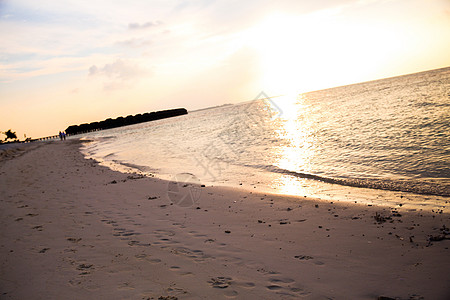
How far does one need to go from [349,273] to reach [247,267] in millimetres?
1718

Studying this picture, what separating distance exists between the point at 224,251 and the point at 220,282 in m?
1.02

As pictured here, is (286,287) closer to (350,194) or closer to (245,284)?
(245,284)

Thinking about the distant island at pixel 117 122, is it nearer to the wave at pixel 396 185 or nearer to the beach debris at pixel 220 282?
the wave at pixel 396 185

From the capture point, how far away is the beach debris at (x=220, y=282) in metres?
3.97

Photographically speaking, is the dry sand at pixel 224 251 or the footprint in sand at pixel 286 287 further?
the dry sand at pixel 224 251

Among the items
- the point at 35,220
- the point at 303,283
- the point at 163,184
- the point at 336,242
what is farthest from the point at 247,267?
the point at 163,184

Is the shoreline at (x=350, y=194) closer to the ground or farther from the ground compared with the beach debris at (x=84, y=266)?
closer to the ground

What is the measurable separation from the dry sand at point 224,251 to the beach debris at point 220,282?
2cm

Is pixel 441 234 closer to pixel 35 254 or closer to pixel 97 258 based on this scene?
pixel 97 258

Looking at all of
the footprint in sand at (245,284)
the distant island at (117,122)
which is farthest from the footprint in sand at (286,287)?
the distant island at (117,122)

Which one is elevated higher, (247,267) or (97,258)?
(97,258)

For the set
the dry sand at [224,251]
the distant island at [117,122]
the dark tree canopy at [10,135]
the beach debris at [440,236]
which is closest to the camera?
the dry sand at [224,251]

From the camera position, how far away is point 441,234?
514 cm

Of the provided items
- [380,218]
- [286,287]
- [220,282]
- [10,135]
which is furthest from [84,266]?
[10,135]
